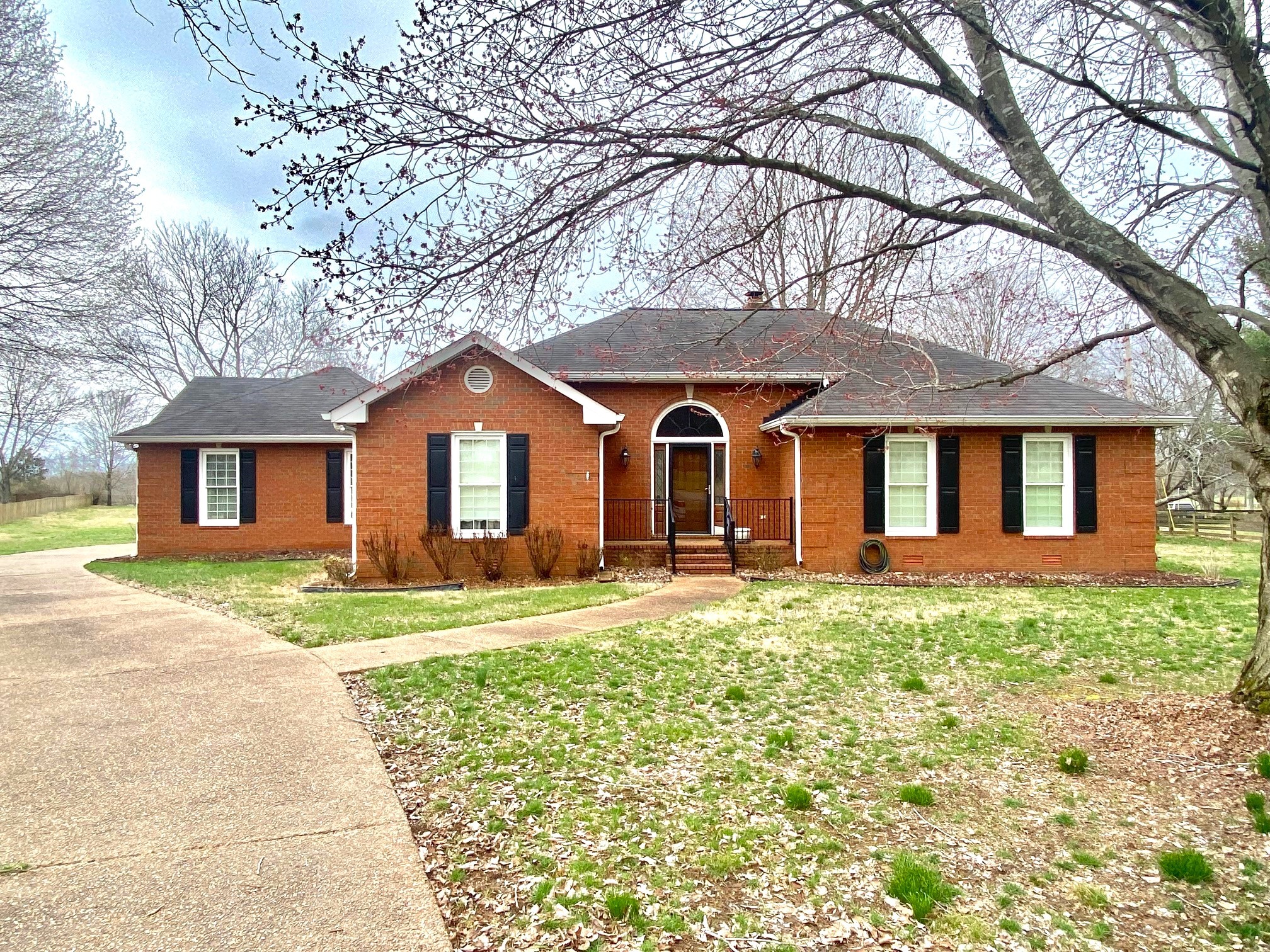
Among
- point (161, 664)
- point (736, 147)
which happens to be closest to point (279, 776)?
point (161, 664)

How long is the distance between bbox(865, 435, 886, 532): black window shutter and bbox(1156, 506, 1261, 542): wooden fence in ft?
54.7

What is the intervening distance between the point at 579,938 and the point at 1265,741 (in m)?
4.64

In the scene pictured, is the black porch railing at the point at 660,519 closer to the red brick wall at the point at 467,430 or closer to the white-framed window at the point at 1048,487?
the red brick wall at the point at 467,430

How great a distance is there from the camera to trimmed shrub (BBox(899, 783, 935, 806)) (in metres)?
4.09

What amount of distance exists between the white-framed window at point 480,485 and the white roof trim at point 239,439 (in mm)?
5068

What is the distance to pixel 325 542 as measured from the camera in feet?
61.5

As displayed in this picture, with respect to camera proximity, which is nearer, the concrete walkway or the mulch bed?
the concrete walkway

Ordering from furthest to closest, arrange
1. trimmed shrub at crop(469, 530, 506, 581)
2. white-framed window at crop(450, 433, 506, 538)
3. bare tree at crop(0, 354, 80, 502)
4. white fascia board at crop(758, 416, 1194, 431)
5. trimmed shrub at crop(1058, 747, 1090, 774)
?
bare tree at crop(0, 354, 80, 502), white-framed window at crop(450, 433, 506, 538), white fascia board at crop(758, 416, 1194, 431), trimmed shrub at crop(469, 530, 506, 581), trimmed shrub at crop(1058, 747, 1090, 774)

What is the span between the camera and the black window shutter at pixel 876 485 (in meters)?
14.3

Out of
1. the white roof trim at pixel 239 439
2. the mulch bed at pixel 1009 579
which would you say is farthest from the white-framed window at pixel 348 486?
the mulch bed at pixel 1009 579

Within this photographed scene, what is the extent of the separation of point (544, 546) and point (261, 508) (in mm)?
8904

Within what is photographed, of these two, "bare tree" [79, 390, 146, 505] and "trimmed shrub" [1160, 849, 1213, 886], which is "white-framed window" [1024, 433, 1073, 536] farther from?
"bare tree" [79, 390, 146, 505]

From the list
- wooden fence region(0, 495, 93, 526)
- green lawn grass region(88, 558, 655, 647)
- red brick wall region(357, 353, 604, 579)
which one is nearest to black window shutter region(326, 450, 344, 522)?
green lawn grass region(88, 558, 655, 647)

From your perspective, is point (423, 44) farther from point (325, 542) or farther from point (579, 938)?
point (325, 542)
